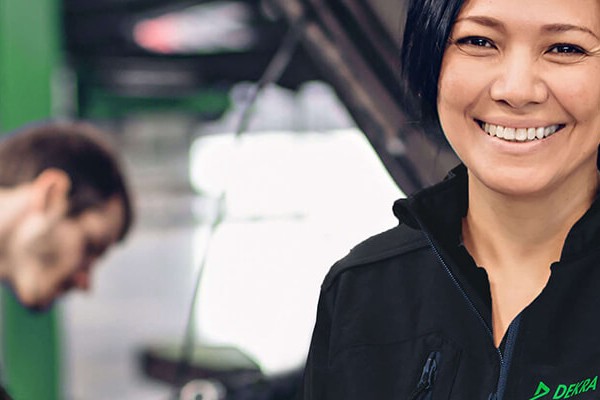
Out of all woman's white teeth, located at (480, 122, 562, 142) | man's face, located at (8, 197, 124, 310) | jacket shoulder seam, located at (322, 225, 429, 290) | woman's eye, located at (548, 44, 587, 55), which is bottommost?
man's face, located at (8, 197, 124, 310)

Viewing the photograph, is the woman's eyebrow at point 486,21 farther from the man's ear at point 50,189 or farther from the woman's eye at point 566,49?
the man's ear at point 50,189

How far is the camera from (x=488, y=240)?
2.43 ft

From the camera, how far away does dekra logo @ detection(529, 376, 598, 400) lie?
2.12ft

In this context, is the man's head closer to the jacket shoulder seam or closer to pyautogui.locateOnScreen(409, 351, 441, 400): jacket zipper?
the jacket shoulder seam

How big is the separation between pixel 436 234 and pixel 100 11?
17.6 feet

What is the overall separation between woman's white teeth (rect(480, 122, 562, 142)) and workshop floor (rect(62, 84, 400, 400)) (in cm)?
41

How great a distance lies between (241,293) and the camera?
188 inches

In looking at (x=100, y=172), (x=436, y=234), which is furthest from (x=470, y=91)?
(x=100, y=172)

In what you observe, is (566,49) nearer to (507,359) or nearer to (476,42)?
(476,42)

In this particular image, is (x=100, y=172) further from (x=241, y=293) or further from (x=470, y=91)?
(x=241, y=293)

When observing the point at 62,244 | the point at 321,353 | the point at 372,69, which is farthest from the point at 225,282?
the point at 321,353

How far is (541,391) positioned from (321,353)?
0.66ft

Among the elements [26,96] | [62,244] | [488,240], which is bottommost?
[62,244]

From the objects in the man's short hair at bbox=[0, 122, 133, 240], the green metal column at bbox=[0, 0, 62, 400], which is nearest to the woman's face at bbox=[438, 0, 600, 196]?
the man's short hair at bbox=[0, 122, 133, 240]
